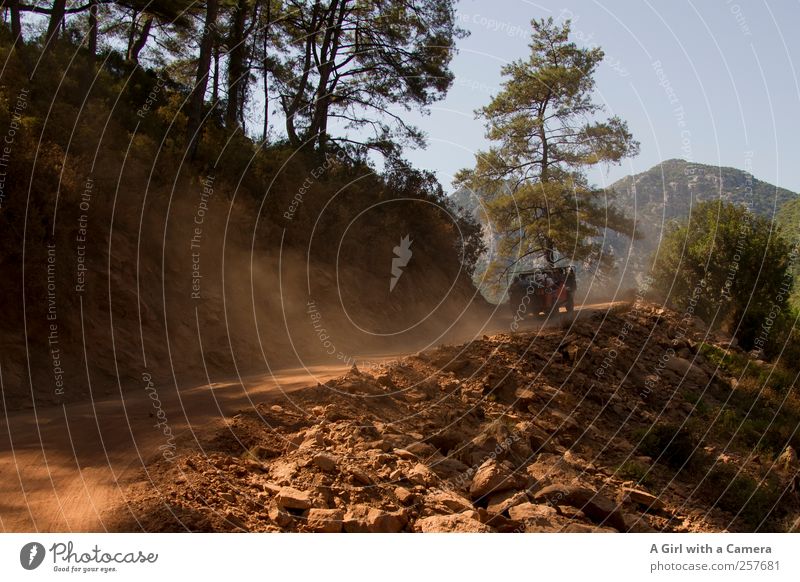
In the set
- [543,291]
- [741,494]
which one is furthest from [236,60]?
[741,494]

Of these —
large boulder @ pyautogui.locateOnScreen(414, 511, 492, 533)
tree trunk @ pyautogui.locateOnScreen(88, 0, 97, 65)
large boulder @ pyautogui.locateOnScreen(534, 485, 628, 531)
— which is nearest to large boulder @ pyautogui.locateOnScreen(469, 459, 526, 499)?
large boulder @ pyautogui.locateOnScreen(534, 485, 628, 531)

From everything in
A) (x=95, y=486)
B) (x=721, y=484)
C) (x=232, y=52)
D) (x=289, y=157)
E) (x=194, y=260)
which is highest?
(x=232, y=52)

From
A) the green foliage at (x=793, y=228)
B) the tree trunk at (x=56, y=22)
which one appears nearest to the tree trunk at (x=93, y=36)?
the tree trunk at (x=56, y=22)

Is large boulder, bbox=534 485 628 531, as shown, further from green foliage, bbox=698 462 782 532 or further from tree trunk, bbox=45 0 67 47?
tree trunk, bbox=45 0 67 47

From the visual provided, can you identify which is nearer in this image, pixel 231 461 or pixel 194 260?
pixel 231 461

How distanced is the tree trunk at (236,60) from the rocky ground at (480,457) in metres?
17.1

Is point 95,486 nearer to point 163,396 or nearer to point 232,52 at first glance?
point 163,396

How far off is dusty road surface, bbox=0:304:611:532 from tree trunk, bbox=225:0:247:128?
17.4m

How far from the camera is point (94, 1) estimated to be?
25016mm

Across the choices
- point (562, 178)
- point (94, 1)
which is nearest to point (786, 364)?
point (562, 178)

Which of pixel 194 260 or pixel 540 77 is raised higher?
pixel 540 77

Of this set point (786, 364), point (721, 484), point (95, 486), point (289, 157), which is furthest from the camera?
point (786, 364)

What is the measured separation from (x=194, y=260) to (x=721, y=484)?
14332 mm

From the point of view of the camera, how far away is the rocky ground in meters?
7.64
